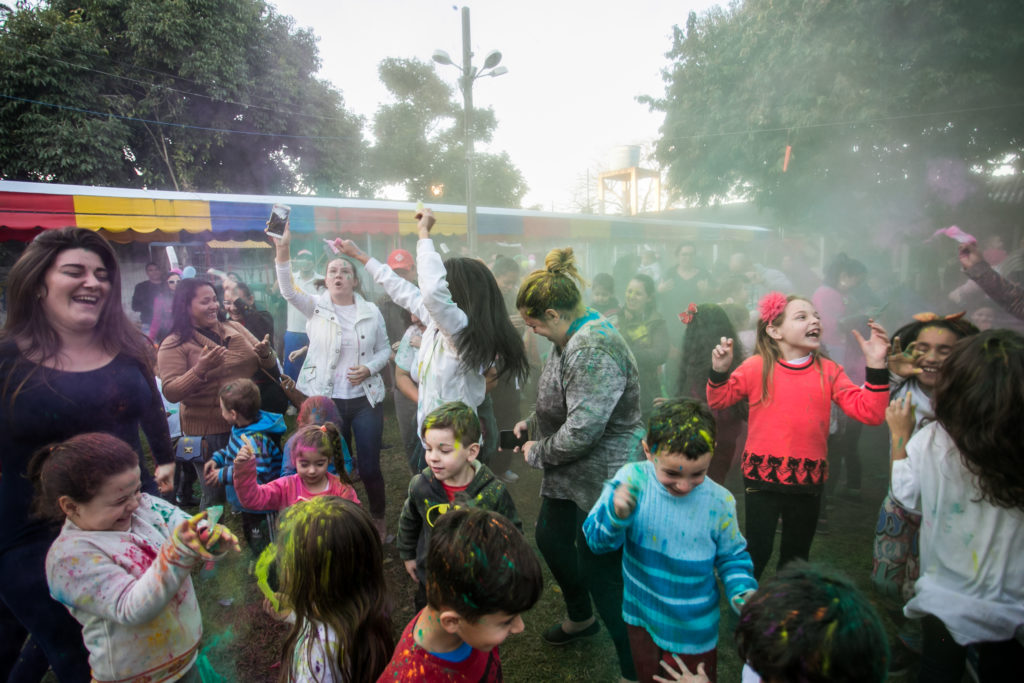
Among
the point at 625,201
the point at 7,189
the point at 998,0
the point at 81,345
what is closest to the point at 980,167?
the point at 998,0

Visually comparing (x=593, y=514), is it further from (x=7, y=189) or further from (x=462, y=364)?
(x=7, y=189)

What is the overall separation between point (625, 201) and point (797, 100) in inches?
1048

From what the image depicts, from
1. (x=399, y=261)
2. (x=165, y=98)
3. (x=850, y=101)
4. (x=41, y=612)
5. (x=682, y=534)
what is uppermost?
(x=165, y=98)

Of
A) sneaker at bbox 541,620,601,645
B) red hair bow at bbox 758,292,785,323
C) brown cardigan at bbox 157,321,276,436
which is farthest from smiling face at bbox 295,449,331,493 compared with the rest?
red hair bow at bbox 758,292,785,323

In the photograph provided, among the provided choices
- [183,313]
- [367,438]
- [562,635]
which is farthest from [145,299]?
[562,635]

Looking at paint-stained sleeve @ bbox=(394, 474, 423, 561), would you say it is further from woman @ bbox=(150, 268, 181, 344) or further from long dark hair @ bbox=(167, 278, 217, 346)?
woman @ bbox=(150, 268, 181, 344)

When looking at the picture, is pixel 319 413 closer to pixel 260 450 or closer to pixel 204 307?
pixel 260 450

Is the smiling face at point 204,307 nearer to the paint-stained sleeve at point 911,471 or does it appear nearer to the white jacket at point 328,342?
the white jacket at point 328,342

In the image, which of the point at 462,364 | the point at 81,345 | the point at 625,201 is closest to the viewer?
the point at 81,345

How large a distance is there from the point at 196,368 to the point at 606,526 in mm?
2713

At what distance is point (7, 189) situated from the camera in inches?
255

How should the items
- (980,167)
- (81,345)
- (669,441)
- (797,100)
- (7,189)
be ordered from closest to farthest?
1. (669,441)
2. (81,345)
3. (7,189)
4. (980,167)
5. (797,100)

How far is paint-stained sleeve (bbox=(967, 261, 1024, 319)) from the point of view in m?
3.16

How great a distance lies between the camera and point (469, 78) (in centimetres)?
1007
